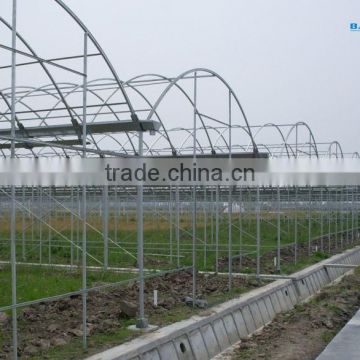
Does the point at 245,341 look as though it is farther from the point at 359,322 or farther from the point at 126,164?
the point at 126,164

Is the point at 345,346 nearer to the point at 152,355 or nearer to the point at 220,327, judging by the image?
the point at 220,327

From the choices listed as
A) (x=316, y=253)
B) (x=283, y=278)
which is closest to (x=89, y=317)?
(x=283, y=278)

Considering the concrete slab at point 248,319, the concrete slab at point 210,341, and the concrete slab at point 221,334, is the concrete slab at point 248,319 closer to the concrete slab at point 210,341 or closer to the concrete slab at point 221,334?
the concrete slab at point 221,334

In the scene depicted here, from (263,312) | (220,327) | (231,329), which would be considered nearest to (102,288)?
(220,327)

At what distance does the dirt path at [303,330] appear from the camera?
7773mm

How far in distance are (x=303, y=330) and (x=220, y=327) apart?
1281 mm

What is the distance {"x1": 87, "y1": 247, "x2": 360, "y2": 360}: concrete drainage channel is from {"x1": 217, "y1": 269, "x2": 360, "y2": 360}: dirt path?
235 mm

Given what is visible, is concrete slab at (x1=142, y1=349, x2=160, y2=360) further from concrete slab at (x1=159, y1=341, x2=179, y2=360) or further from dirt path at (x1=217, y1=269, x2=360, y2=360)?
dirt path at (x1=217, y1=269, x2=360, y2=360)

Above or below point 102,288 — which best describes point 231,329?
below

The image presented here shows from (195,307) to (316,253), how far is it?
8.21 metres

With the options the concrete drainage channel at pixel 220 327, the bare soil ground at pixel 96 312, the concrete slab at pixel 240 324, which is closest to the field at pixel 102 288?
the bare soil ground at pixel 96 312

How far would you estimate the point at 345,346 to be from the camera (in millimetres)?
6969

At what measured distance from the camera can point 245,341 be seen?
8562mm

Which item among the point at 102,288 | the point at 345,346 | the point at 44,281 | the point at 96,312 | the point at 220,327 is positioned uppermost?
the point at 102,288
